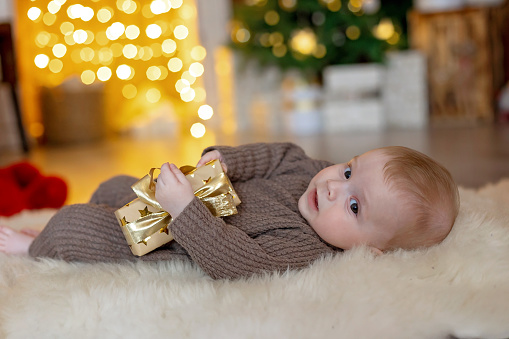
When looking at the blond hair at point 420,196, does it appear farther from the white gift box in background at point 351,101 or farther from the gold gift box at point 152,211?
the white gift box in background at point 351,101

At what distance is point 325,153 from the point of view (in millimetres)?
2549

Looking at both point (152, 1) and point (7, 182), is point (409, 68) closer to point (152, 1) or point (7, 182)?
point (152, 1)

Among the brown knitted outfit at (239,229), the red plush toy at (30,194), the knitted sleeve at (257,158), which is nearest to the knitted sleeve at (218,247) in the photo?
the brown knitted outfit at (239,229)

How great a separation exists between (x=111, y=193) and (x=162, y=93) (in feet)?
13.0

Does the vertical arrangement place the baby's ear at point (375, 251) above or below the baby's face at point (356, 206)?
below

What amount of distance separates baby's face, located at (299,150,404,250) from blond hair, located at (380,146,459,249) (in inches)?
0.6

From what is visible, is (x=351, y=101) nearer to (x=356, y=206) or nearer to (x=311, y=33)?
(x=311, y=33)

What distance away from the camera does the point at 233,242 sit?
865 millimetres

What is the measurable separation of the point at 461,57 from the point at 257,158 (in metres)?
3.22

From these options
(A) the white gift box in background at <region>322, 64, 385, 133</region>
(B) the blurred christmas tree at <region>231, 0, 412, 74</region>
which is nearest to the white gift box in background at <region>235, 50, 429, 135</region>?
(A) the white gift box in background at <region>322, 64, 385, 133</region>

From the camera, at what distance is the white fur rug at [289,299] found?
2.30 ft

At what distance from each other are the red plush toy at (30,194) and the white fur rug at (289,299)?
0.72m

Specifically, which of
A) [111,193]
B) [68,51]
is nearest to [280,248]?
[111,193]

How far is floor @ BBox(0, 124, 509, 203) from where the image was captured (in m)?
2.06
